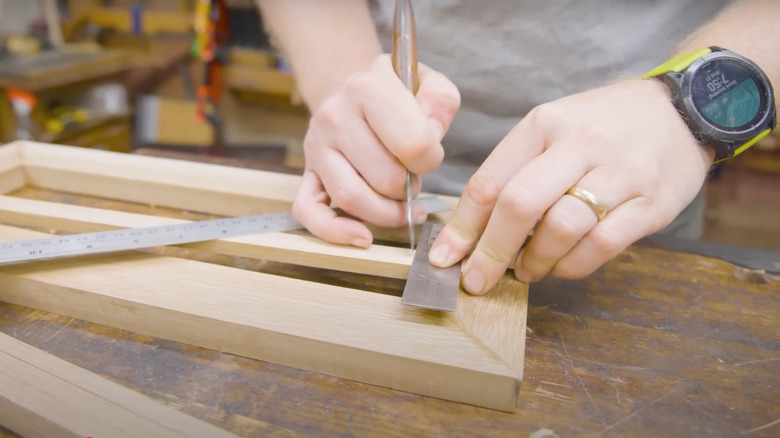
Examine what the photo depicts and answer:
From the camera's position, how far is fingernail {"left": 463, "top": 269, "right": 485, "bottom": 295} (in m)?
0.93

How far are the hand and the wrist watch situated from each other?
0.08ft

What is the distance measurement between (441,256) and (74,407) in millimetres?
638

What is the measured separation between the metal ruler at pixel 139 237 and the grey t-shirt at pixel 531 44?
70 cm

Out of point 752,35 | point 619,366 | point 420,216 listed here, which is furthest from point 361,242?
point 752,35

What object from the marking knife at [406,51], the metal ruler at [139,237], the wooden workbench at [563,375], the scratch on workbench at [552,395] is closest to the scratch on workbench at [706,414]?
the wooden workbench at [563,375]

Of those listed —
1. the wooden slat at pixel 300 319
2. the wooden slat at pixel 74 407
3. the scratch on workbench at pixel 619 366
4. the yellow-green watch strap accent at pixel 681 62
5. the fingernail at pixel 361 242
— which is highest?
the yellow-green watch strap accent at pixel 681 62

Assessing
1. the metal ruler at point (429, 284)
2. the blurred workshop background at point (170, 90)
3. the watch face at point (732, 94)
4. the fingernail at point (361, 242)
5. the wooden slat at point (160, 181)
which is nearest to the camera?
the metal ruler at point (429, 284)

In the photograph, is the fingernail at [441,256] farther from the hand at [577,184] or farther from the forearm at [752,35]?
the forearm at [752,35]

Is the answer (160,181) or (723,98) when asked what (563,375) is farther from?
(160,181)

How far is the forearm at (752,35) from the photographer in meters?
1.03

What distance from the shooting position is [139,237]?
1.07m

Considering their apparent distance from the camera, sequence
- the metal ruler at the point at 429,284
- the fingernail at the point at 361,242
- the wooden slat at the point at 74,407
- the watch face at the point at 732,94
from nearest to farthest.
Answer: the wooden slat at the point at 74,407 < the metal ruler at the point at 429,284 < the watch face at the point at 732,94 < the fingernail at the point at 361,242


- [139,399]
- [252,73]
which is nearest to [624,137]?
[139,399]

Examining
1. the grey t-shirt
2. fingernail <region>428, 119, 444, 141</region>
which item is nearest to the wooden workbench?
fingernail <region>428, 119, 444, 141</region>
